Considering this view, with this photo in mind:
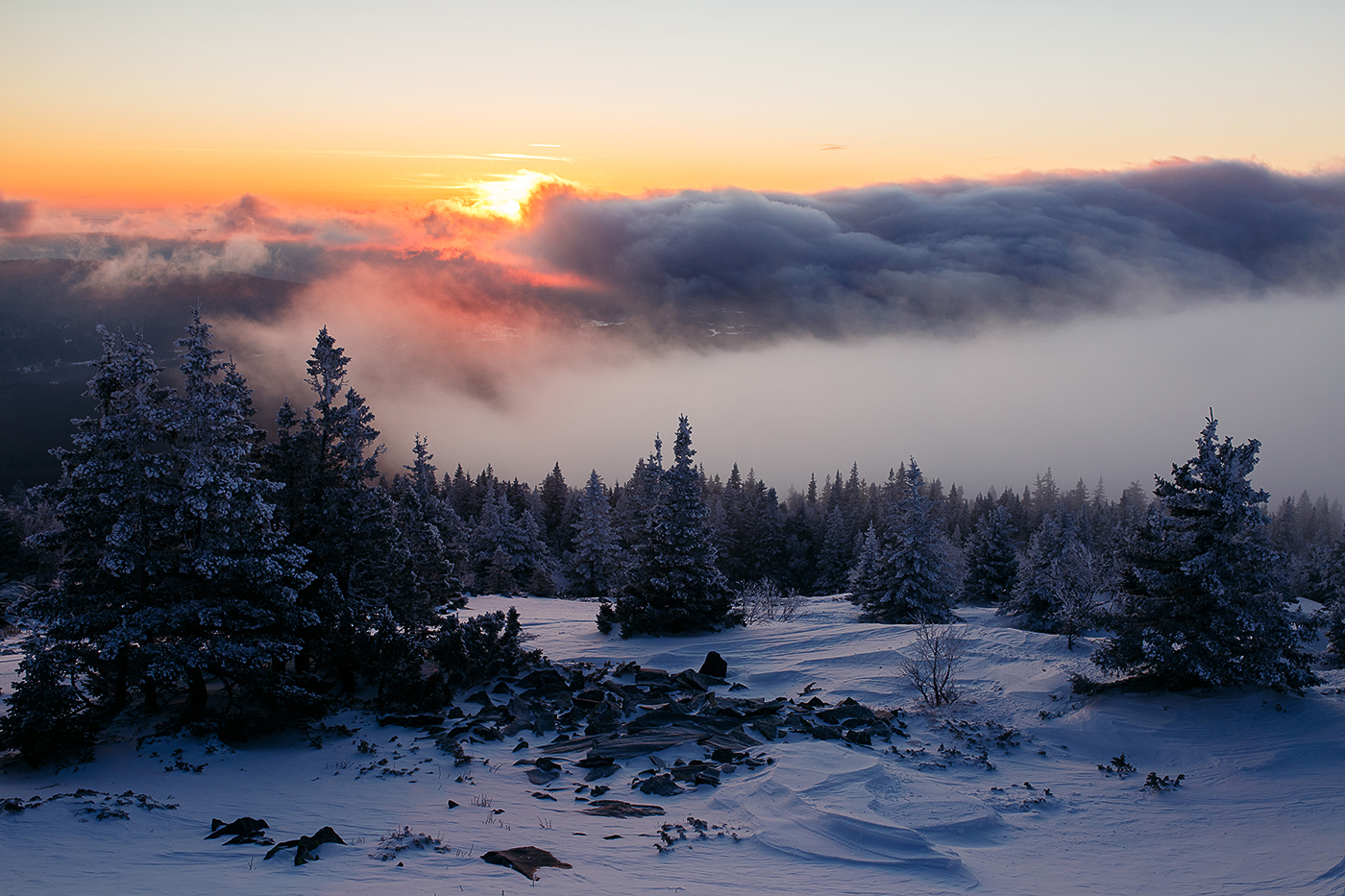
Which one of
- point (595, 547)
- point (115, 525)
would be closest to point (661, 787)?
point (115, 525)

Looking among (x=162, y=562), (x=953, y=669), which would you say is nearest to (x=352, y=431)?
(x=162, y=562)

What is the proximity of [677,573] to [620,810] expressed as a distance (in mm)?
19534

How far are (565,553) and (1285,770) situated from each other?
75317mm

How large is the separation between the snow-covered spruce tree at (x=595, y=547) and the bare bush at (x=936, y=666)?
4125cm

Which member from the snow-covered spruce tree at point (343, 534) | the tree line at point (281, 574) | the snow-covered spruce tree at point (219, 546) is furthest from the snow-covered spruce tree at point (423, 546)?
the snow-covered spruce tree at point (219, 546)

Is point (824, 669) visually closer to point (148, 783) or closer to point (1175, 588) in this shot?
point (1175, 588)

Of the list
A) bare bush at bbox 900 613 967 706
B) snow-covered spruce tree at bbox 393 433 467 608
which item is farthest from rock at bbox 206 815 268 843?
bare bush at bbox 900 613 967 706

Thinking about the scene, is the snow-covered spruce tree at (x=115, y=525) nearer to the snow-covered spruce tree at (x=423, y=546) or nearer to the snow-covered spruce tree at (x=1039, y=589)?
the snow-covered spruce tree at (x=423, y=546)

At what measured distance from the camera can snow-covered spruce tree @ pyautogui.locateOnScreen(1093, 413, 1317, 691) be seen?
2109 cm

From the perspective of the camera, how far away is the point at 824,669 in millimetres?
28984

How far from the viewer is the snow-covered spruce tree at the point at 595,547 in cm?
6681

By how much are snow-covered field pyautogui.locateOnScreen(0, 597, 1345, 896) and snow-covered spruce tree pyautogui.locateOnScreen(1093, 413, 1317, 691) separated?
→ 3.39 ft

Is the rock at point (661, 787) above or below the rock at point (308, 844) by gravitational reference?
below

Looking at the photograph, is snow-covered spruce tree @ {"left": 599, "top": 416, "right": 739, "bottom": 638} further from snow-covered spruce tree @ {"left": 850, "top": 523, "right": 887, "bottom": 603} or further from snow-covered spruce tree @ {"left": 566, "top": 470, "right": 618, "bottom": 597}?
snow-covered spruce tree @ {"left": 566, "top": 470, "right": 618, "bottom": 597}
